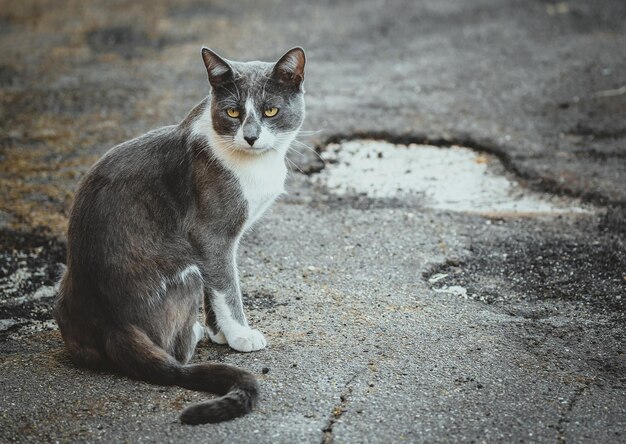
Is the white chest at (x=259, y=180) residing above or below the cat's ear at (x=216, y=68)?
below

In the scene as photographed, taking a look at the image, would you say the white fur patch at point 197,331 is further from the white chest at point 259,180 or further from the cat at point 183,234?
the white chest at point 259,180

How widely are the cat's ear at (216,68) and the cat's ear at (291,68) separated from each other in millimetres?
232

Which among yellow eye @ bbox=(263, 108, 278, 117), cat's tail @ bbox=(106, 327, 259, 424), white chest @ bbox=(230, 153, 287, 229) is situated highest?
yellow eye @ bbox=(263, 108, 278, 117)

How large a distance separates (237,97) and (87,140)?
3135 millimetres

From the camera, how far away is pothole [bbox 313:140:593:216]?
5473mm

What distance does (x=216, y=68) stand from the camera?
373cm

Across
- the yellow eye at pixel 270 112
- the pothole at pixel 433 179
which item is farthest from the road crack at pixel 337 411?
the pothole at pixel 433 179

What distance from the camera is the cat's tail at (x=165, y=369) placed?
10.8 feet

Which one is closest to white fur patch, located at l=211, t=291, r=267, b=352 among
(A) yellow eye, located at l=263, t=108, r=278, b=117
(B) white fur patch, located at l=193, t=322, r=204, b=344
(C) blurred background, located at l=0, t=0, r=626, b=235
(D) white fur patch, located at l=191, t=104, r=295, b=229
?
(B) white fur patch, located at l=193, t=322, r=204, b=344

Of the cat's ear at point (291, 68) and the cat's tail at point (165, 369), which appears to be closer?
the cat's tail at point (165, 369)

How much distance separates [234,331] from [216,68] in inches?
48.8

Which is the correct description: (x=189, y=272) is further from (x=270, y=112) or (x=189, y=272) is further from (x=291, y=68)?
(x=291, y=68)

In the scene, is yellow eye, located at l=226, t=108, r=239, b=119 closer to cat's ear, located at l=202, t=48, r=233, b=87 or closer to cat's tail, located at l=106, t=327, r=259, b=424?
cat's ear, located at l=202, t=48, r=233, b=87

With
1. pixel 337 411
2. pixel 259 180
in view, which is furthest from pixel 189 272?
pixel 337 411
